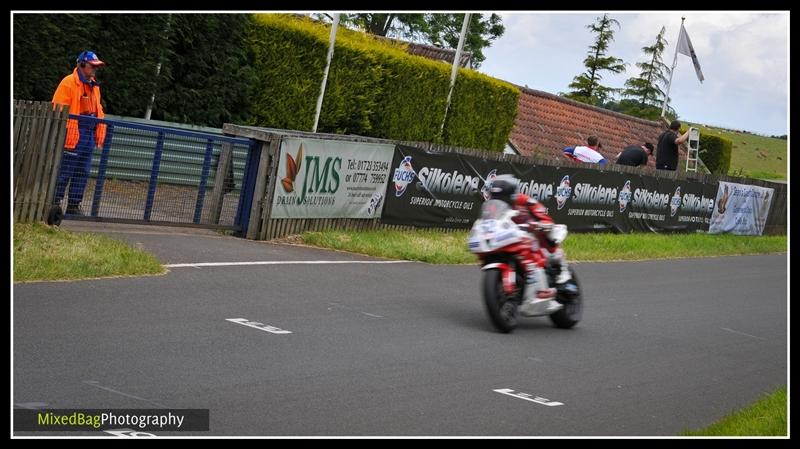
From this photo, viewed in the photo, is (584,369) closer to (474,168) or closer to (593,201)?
(474,168)

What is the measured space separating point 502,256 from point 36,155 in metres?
5.40

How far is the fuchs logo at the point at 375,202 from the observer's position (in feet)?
62.5

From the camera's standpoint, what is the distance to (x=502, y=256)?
1150cm

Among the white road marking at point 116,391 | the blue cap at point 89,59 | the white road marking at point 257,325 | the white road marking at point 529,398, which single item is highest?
the blue cap at point 89,59

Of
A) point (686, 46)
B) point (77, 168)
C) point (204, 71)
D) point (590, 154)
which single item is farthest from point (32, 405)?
point (686, 46)

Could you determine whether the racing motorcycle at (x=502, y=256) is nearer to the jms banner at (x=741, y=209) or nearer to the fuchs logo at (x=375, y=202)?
the fuchs logo at (x=375, y=202)

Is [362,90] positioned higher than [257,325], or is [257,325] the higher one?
[362,90]

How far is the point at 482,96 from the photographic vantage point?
29906 millimetres

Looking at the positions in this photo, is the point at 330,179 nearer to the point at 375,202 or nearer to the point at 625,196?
the point at 375,202

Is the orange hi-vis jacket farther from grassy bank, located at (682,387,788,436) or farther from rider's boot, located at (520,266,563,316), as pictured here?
grassy bank, located at (682,387,788,436)

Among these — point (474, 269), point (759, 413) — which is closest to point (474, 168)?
point (474, 269)

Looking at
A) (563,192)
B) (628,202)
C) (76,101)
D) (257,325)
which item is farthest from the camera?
(628,202)

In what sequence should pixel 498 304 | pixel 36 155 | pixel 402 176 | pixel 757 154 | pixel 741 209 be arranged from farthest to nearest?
1. pixel 757 154
2. pixel 741 209
3. pixel 402 176
4. pixel 36 155
5. pixel 498 304

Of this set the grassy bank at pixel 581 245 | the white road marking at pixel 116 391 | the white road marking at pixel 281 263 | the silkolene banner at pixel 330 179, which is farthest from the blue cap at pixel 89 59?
the white road marking at pixel 116 391
